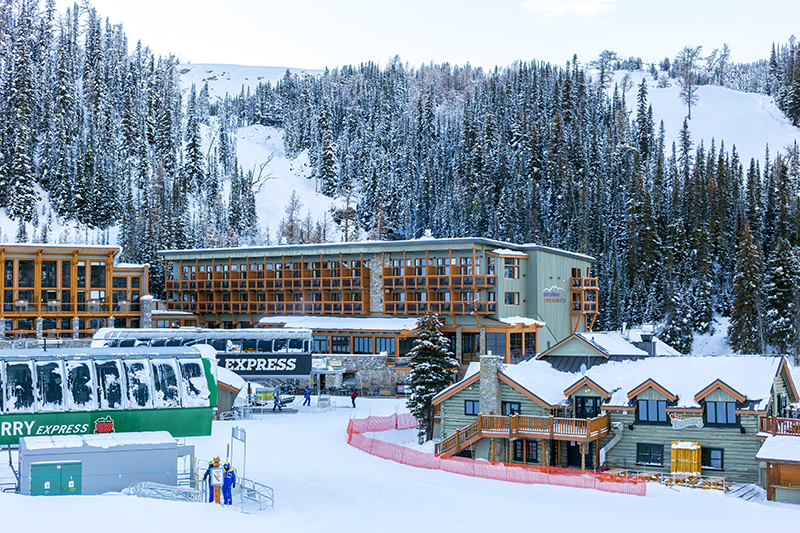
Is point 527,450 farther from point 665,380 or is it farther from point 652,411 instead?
point 665,380

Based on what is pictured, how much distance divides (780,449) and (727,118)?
13253 cm

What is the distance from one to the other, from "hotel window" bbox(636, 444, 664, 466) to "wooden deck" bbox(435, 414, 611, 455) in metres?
1.58

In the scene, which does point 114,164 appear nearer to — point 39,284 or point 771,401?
point 39,284

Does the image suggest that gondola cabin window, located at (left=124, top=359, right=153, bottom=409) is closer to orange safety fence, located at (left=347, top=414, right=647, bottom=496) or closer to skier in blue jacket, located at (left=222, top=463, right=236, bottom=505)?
skier in blue jacket, located at (left=222, top=463, right=236, bottom=505)

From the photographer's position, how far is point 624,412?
1299 inches

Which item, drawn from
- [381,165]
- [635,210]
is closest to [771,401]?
[635,210]

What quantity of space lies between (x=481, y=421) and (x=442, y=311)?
21.4 metres

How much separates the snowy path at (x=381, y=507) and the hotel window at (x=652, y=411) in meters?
5.19

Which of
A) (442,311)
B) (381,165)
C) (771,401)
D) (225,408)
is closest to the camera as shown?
(771,401)

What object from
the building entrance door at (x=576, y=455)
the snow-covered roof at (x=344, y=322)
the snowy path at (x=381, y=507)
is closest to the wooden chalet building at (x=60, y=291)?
the snow-covered roof at (x=344, y=322)

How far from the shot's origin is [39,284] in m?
57.4

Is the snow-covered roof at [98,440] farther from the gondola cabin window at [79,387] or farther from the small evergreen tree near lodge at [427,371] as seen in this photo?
the small evergreen tree near lodge at [427,371]

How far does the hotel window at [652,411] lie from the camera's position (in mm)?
32281

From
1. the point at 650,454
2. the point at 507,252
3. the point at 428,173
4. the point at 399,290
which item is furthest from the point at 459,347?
the point at 428,173
